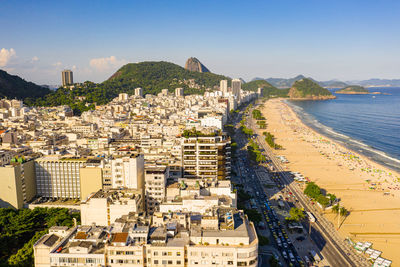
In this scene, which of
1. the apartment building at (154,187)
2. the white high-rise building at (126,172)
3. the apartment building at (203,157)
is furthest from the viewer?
the apartment building at (203,157)

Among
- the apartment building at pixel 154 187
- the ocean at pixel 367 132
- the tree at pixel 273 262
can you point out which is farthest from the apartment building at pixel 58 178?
the ocean at pixel 367 132

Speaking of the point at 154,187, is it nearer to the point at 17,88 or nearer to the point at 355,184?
the point at 355,184

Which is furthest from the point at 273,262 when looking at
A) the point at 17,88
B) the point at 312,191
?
the point at 17,88

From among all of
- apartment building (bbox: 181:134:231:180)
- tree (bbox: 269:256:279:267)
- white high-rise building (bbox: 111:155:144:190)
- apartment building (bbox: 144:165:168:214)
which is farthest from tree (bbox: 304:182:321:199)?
white high-rise building (bbox: 111:155:144:190)

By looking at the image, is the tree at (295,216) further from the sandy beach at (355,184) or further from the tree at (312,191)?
the tree at (312,191)

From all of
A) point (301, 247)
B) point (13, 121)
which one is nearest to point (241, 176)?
point (301, 247)
